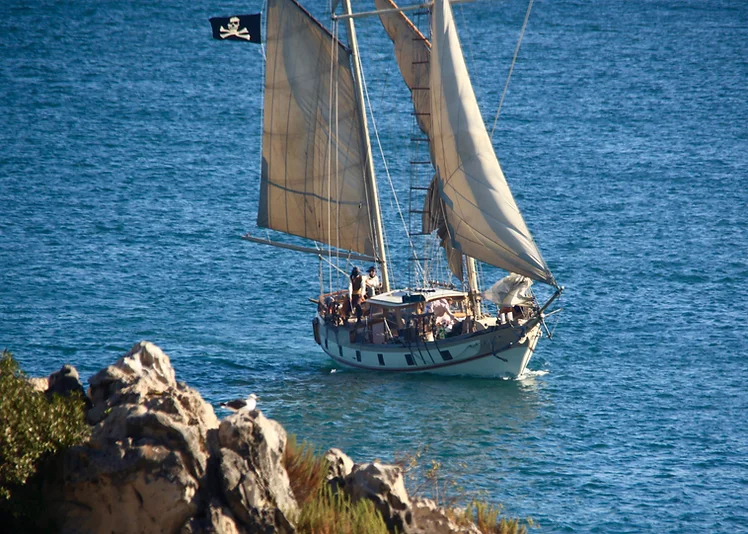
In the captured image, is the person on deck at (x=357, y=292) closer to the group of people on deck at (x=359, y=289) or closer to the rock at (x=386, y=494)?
the group of people on deck at (x=359, y=289)

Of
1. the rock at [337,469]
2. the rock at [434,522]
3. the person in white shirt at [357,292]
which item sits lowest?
the person in white shirt at [357,292]

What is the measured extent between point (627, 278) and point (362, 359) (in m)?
24.8

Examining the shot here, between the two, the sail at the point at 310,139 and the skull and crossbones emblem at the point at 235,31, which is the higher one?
the skull and crossbones emblem at the point at 235,31

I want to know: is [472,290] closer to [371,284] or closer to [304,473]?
[371,284]

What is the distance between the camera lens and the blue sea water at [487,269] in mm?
Answer: 50188

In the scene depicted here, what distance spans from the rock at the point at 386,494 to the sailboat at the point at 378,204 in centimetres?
2666

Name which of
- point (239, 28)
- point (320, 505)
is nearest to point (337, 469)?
point (320, 505)

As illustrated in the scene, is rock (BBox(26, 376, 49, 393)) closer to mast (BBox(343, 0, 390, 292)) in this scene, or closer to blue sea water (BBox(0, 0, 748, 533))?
blue sea water (BBox(0, 0, 748, 533))

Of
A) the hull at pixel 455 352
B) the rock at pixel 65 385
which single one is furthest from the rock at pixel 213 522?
the hull at pixel 455 352

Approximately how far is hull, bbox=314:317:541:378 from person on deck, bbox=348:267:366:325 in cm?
105

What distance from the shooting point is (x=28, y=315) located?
6712 centimetres

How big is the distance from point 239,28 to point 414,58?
30.7 feet

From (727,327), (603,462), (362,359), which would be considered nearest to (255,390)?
(362,359)

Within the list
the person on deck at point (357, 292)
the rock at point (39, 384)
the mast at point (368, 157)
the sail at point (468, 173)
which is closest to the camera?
the rock at point (39, 384)
